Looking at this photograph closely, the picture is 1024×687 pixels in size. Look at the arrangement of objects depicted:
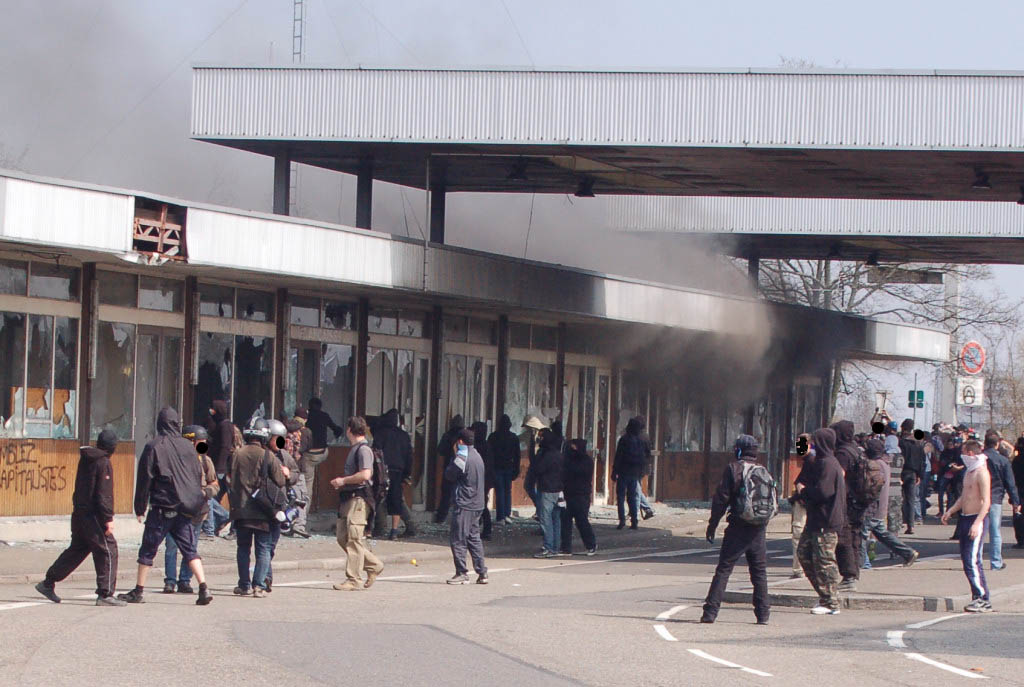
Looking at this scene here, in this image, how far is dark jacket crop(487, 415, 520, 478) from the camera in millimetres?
22561

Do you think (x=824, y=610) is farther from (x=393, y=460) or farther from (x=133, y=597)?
(x=393, y=460)

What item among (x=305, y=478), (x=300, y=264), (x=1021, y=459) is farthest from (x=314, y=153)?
(x=1021, y=459)

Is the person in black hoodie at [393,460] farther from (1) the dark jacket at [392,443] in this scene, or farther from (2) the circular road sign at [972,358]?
(2) the circular road sign at [972,358]

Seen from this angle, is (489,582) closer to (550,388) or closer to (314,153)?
(314,153)

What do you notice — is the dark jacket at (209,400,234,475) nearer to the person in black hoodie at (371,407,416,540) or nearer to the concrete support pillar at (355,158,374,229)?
the person in black hoodie at (371,407,416,540)

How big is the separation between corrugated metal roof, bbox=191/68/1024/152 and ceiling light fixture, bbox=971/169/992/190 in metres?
2.19

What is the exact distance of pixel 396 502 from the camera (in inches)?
797

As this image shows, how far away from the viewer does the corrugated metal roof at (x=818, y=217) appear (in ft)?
93.7

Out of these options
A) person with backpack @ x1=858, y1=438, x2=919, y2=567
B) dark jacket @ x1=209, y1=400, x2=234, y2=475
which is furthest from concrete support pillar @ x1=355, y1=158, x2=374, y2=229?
person with backpack @ x1=858, y1=438, x2=919, y2=567

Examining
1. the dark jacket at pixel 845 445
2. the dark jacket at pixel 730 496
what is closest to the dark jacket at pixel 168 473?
the dark jacket at pixel 730 496

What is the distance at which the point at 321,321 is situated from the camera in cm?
2208

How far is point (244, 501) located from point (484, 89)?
26.8 ft

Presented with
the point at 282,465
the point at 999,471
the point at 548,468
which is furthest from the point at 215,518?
the point at 999,471

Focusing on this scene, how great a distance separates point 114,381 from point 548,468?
5614mm
